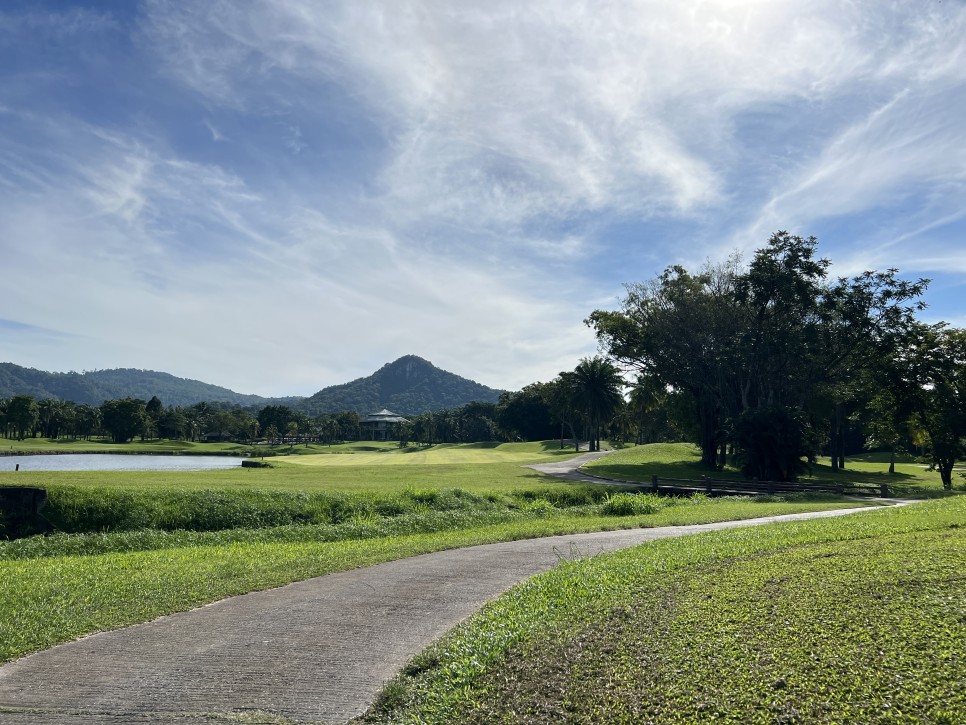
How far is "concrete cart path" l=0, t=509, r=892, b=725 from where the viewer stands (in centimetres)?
642

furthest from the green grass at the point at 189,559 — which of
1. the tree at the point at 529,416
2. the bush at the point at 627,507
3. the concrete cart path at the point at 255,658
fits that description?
the tree at the point at 529,416

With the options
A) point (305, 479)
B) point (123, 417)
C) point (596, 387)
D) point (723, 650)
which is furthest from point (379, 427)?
point (723, 650)

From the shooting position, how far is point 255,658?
7.79m

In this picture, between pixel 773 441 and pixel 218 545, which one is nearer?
pixel 218 545

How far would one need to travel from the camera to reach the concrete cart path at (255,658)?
21.1ft

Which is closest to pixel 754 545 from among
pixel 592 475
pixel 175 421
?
pixel 592 475

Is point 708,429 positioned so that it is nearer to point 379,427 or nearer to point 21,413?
point 21,413

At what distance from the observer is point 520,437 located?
134 metres

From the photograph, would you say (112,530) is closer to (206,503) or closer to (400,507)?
(206,503)

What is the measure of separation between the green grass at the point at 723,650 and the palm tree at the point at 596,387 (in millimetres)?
76299

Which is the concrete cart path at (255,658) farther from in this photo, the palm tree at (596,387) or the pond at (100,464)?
the palm tree at (596,387)

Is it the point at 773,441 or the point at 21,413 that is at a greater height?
the point at 21,413

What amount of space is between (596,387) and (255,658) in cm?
8034

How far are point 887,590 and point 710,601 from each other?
6.28ft
